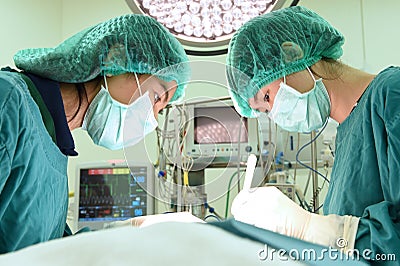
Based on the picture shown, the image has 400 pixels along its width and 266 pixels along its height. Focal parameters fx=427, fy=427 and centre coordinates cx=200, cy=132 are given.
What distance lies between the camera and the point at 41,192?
3.50 ft

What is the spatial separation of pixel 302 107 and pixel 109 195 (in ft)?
4.21

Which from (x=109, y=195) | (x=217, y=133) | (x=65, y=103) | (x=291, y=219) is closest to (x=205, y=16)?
(x=217, y=133)

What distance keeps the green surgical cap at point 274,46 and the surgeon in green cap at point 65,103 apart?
0.19m

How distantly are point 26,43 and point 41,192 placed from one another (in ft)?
6.69

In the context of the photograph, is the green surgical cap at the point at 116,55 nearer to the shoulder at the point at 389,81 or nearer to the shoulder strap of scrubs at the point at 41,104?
the shoulder strap of scrubs at the point at 41,104

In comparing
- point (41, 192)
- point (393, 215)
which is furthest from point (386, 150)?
point (41, 192)

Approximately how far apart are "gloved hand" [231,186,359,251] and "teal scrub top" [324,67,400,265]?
0.12 ft

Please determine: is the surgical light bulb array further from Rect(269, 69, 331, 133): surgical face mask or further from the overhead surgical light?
Rect(269, 69, 331, 133): surgical face mask

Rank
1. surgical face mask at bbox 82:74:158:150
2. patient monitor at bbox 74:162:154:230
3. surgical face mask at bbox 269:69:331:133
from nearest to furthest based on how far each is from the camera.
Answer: surgical face mask at bbox 82:74:158:150
surgical face mask at bbox 269:69:331:133
patient monitor at bbox 74:162:154:230

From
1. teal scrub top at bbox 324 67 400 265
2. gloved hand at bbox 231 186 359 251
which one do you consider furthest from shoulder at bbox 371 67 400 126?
gloved hand at bbox 231 186 359 251

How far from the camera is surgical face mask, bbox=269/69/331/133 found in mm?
1416

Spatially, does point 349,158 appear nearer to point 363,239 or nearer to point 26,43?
point 363,239

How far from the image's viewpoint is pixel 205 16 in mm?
1224

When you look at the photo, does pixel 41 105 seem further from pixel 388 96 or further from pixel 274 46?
pixel 388 96
